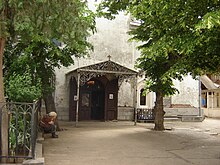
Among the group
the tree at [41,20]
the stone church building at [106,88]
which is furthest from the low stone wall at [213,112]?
the tree at [41,20]

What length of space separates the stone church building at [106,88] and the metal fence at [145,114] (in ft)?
1.97

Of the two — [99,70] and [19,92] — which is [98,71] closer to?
[99,70]

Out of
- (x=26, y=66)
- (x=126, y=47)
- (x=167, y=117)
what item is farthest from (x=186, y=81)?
(x=26, y=66)

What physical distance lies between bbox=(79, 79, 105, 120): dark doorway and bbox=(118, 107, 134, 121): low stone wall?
1245 millimetres

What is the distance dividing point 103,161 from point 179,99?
15135mm

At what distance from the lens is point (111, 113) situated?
18.3m

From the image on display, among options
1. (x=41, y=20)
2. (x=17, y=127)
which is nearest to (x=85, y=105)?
(x=17, y=127)

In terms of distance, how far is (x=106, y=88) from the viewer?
717 inches

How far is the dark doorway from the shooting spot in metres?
18.0

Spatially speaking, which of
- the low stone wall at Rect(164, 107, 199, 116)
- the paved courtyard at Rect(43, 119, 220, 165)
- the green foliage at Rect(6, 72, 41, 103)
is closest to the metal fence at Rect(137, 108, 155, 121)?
the low stone wall at Rect(164, 107, 199, 116)

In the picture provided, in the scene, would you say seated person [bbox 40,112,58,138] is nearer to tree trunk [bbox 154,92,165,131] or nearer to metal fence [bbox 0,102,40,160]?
metal fence [bbox 0,102,40,160]

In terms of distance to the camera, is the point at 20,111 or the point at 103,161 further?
the point at 103,161

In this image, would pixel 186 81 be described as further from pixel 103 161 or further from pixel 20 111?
pixel 20 111

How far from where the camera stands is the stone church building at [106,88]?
17.3 metres
